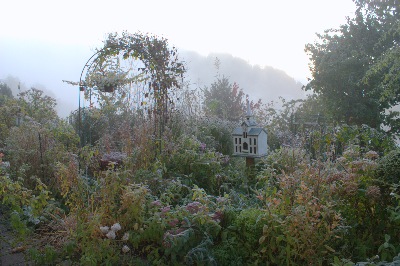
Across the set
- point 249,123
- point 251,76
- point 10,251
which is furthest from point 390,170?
point 251,76

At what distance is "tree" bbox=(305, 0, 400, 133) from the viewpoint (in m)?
9.86

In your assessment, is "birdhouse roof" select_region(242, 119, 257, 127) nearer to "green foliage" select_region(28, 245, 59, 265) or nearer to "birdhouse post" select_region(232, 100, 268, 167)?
"birdhouse post" select_region(232, 100, 268, 167)

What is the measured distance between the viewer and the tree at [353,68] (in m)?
9.86

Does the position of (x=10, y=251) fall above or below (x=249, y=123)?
below

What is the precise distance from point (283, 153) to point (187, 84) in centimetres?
431

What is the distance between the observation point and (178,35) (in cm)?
748

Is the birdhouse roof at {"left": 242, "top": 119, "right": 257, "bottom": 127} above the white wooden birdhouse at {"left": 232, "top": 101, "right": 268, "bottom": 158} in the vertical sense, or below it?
above

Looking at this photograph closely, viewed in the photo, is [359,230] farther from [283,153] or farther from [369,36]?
Answer: [369,36]

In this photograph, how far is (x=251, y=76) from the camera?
42.0 ft

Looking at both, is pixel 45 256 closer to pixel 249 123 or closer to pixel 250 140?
pixel 250 140

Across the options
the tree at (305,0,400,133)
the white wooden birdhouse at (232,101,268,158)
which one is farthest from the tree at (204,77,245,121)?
the white wooden birdhouse at (232,101,268,158)

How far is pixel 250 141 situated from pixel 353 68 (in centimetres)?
672

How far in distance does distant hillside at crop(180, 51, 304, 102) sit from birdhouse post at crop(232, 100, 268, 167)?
7.16 meters

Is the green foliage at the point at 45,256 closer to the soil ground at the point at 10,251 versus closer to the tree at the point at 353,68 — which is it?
the soil ground at the point at 10,251
